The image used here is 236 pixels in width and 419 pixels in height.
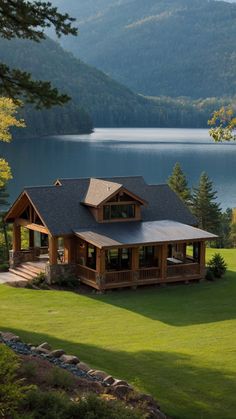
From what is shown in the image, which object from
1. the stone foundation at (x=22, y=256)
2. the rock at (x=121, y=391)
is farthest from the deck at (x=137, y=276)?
the rock at (x=121, y=391)

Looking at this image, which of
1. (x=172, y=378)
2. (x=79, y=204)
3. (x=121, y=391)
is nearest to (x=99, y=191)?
(x=79, y=204)

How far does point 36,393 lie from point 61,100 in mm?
4710

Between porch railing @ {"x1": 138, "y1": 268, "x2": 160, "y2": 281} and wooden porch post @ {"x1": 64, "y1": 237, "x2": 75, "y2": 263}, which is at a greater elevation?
wooden porch post @ {"x1": 64, "y1": 237, "x2": 75, "y2": 263}

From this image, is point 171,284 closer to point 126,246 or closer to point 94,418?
point 126,246

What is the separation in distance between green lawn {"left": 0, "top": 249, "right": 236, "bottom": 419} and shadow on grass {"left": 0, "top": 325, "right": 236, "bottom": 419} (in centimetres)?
2

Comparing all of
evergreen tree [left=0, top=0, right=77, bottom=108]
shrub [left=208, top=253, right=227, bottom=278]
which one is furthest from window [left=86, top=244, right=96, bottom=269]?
evergreen tree [left=0, top=0, right=77, bottom=108]

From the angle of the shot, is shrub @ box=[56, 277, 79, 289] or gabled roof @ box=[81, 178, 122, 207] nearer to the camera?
shrub @ box=[56, 277, 79, 289]

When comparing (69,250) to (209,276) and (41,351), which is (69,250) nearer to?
(209,276)

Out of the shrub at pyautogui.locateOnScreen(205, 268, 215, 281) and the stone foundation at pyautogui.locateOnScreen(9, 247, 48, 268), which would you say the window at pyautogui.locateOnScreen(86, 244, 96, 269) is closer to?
the stone foundation at pyautogui.locateOnScreen(9, 247, 48, 268)

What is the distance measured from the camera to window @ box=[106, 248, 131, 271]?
2881cm

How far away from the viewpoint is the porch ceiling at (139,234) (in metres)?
27.0

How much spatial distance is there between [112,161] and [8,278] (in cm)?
10427

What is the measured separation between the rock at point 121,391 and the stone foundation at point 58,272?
53.5 feet

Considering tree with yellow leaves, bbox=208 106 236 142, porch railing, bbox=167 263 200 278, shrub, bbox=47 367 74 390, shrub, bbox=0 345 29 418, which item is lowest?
porch railing, bbox=167 263 200 278
